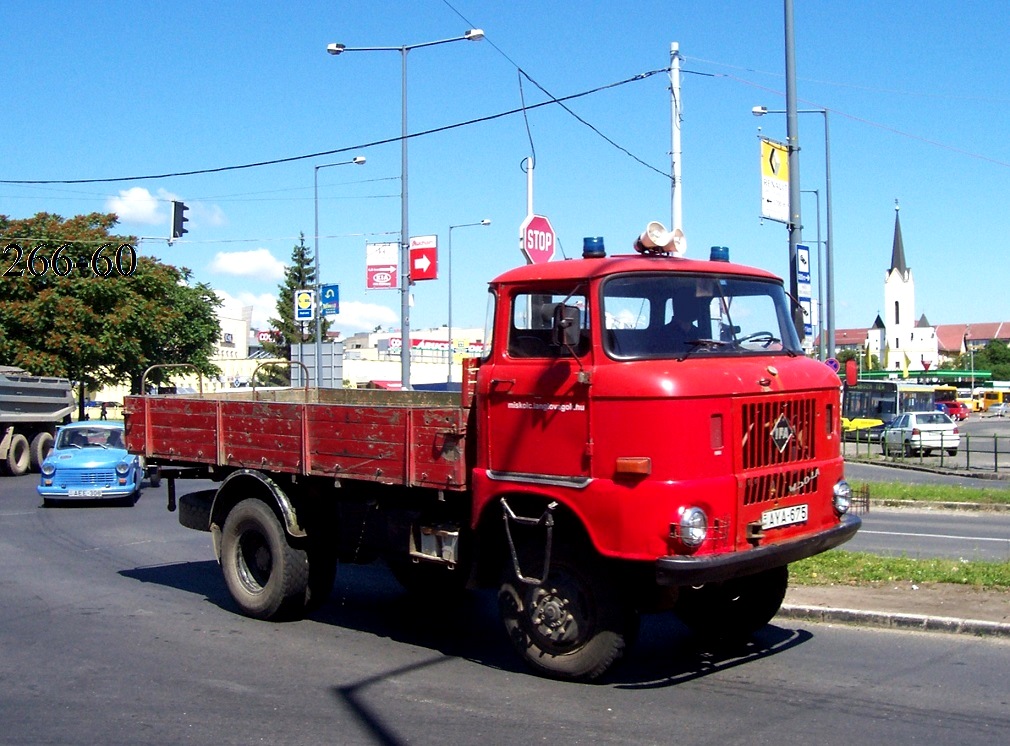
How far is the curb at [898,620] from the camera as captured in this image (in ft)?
25.1

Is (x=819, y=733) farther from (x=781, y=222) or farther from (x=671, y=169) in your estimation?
(x=671, y=169)

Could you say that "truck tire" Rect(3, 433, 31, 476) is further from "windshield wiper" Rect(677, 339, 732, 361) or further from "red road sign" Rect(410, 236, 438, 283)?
"windshield wiper" Rect(677, 339, 732, 361)

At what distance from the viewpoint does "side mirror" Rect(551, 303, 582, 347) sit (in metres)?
6.57

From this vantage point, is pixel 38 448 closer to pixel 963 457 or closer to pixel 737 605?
pixel 737 605

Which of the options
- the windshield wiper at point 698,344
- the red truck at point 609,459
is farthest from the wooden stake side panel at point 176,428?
the windshield wiper at point 698,344

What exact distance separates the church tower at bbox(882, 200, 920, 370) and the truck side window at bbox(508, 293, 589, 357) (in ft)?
457

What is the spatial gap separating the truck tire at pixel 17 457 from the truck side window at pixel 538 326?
23.9 metres

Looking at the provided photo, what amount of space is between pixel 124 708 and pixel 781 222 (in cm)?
1066

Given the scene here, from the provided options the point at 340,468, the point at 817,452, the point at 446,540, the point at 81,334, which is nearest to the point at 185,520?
the point at 340,468

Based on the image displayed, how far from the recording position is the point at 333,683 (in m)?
6.91

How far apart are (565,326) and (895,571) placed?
4.74 metres

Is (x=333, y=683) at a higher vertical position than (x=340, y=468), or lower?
lower

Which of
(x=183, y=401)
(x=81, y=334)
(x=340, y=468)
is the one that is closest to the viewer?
(x=340, y=468)

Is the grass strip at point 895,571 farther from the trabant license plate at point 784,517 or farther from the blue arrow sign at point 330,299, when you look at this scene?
the blue arrow sign at point 330,299
